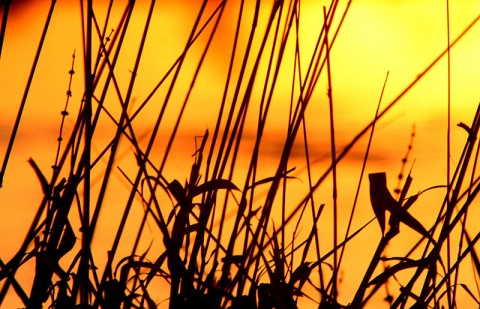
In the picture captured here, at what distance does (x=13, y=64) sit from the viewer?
14.1ft

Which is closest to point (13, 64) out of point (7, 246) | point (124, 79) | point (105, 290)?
point (124, 79)

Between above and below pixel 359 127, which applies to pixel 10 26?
above

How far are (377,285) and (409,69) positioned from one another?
9.72ft

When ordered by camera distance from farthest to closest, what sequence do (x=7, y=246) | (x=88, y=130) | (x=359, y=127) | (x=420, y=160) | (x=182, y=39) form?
(x=182, y=39), (x=359, y=127), (x=420, y=160), (x=7, y=246), (x=88, y=130)

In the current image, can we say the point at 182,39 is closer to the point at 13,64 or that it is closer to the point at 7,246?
the point at 13,64

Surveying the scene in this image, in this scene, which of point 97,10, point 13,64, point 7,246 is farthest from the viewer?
point 97,10

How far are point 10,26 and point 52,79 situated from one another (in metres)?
1.18

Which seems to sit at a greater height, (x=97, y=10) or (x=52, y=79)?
(x=97, y=10)

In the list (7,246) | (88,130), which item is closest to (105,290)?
(88,130)

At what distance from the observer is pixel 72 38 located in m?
4.45

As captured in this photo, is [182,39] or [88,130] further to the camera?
[182,39]

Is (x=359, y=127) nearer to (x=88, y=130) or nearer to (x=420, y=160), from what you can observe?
(x=420, y=160)

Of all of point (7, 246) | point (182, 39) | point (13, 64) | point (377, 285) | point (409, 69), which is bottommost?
point (377, 285)

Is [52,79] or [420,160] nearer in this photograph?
[420,160]
